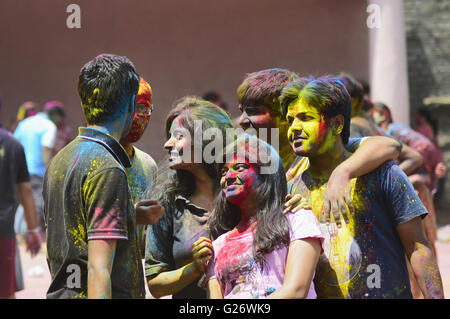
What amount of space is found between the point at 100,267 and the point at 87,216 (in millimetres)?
197

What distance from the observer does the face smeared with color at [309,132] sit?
3.05 metres

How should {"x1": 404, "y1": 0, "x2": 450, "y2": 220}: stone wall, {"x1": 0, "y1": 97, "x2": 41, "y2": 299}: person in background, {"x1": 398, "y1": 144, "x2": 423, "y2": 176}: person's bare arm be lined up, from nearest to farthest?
{"x1": 0, "y1": 97, "x2": 41, "y2": 299}: person in background → {"x1": 398, "y1": 144, "x2": 423, "y2": 176}: person's bare arm → {"x1": 404, "y1": 0, "x2": 450, "y2": 220}: stone wall

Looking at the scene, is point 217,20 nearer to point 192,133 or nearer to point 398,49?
point 398,49

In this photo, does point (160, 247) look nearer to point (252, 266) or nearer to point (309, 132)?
point (252, 266)

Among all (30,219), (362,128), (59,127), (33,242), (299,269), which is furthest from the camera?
(59,127)

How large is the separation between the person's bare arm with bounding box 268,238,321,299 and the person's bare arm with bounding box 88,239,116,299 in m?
0.61

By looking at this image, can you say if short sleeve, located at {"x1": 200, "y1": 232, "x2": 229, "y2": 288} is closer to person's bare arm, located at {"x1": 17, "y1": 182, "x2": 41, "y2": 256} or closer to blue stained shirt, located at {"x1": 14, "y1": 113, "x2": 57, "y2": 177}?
person's bare arm, located at {"x1": 17, "y1": 182, "x2": 41, "y2": 256}

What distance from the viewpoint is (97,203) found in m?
2.52

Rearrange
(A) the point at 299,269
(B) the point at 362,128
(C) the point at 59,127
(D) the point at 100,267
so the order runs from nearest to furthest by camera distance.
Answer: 1. (D) the point at 100,267
2. (A) the point at 299,269
3. (B) the point at 362,128
4. (C) the point at 59,127

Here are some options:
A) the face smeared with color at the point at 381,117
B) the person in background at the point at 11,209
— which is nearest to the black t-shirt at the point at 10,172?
the person in background at the point at 11,209

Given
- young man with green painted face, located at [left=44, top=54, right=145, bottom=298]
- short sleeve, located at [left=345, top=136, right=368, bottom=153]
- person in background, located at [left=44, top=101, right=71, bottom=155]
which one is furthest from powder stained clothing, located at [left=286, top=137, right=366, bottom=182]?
person in background, located at [left=44, top=101, right=71, bottom=155]

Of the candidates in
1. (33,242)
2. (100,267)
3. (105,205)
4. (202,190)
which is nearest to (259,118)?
(202,190)

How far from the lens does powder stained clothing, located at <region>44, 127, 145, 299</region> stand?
253 cm
